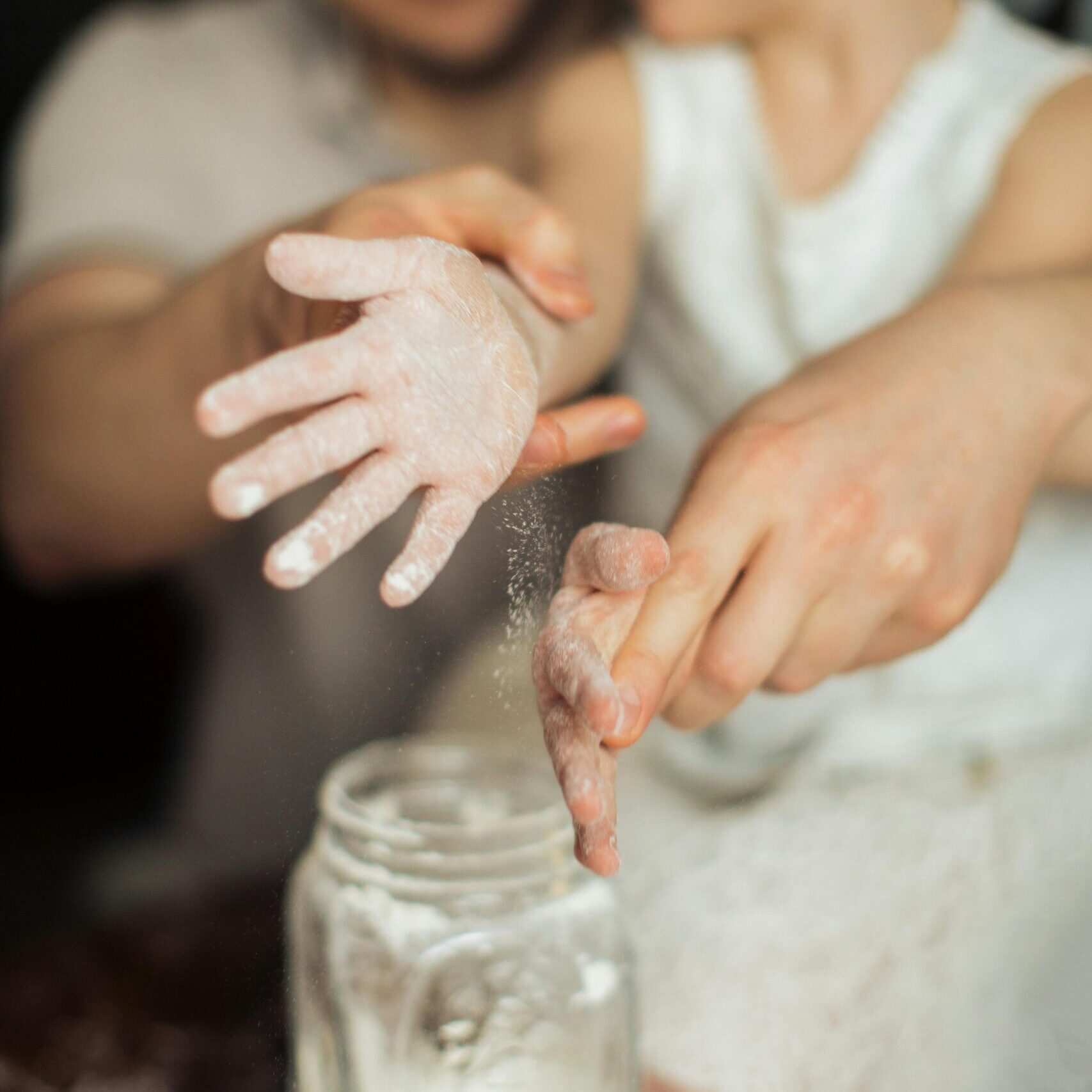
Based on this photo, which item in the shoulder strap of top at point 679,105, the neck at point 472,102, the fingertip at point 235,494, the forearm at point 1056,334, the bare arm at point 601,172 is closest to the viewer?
the fingertip at point 235,494

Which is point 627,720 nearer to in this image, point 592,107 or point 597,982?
point 597,982

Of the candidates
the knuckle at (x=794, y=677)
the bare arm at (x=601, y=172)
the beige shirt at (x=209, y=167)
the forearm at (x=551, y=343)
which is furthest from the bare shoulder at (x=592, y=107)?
the knuckle at (x=794, y=677)

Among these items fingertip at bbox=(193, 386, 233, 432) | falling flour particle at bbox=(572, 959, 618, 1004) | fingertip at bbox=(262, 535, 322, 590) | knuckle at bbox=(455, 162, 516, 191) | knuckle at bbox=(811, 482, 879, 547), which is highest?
knuckle at bbox=(455, 162, 516, 191)

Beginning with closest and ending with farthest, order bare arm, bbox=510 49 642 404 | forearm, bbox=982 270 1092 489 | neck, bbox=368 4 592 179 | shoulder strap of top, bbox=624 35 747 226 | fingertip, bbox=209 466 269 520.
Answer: fingertip, bbox=209 466 269 520
forearm, bbox=982 270 1092 489
bare arm, bbox=510 49 642 404
shoulder strap of top, bbox=624 35 747 226
neck, bbox=368 4 592 179

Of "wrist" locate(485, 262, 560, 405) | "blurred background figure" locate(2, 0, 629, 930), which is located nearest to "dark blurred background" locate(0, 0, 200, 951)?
"blurred background figure" locate(2, 0, 629, 930)

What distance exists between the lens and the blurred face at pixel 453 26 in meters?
0.54

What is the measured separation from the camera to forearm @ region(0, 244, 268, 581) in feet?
1.08

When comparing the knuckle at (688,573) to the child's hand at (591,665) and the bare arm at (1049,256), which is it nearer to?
the child's hand at (591,665)

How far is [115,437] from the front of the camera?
0.44 meters

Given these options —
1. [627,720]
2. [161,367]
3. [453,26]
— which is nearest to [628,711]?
[627,720]

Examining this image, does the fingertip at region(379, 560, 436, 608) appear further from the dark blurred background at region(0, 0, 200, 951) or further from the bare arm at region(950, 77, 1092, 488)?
the dark blurred background at region(0, 0, 200, 951)

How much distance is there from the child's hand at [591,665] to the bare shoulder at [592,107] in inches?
12.9

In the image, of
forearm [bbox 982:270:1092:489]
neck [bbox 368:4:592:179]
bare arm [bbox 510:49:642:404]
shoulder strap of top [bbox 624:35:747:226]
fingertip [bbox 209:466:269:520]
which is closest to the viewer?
fingertip [bbox 209:466:269:520]

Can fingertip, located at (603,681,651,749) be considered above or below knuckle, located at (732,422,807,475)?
below
